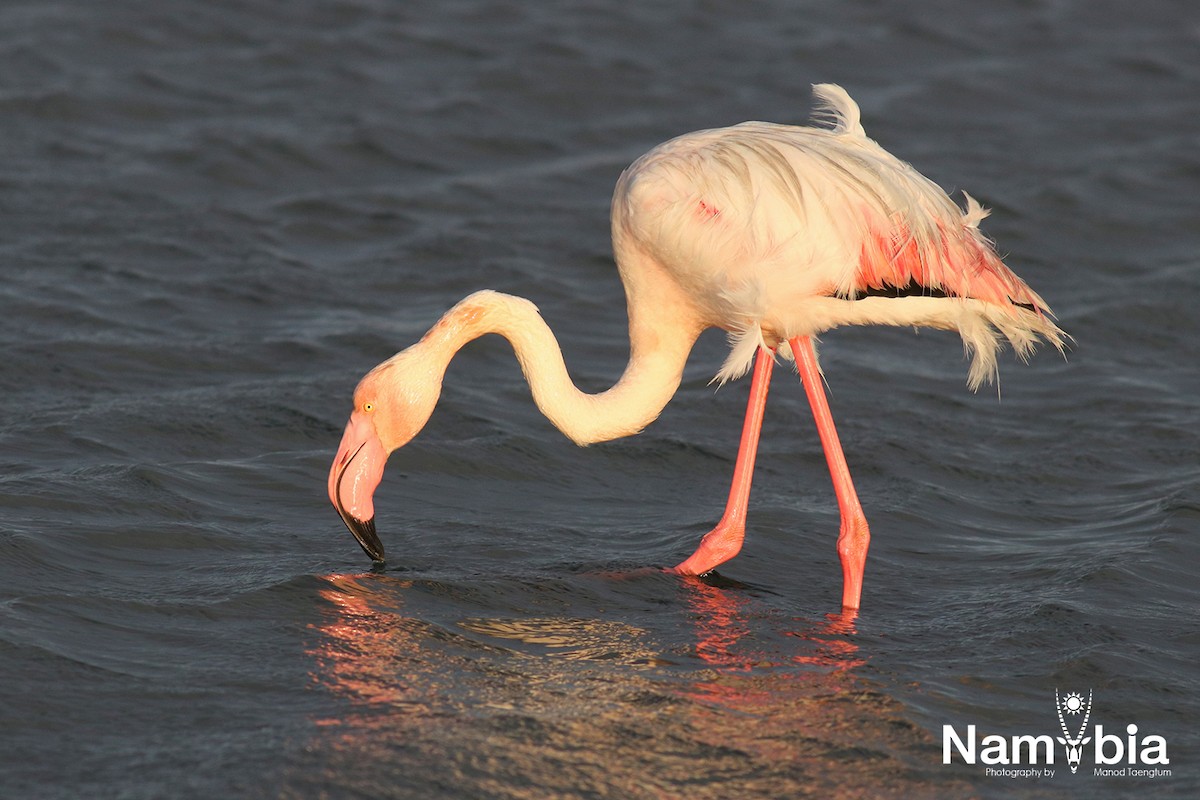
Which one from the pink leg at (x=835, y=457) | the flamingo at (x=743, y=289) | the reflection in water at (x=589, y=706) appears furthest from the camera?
the pink leg at (x=835, y=457)

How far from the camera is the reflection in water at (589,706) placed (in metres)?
5.23

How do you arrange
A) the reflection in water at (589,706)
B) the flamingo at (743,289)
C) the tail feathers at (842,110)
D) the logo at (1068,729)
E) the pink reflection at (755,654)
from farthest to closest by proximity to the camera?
the tail feathers at (842,110)
the flamingo at (743,289)
the pink reflection at (755,654)
the logo at (1068,729)
the reflection in water at (589,706)

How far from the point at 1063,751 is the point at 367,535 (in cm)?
299

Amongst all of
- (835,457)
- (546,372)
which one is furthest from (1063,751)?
(546,372)

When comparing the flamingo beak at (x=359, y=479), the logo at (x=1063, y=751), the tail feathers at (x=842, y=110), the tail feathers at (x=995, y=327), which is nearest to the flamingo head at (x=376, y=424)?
the flamingo beak at (x=359, y=479)

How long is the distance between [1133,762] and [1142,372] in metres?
5.54

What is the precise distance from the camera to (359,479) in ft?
23.2

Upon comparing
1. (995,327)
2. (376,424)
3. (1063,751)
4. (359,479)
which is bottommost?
(1063,751)

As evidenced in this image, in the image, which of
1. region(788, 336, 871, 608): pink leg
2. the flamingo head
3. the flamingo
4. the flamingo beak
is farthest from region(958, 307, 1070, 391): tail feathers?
the flamingo beak

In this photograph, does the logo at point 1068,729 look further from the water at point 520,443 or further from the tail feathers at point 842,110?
the tail feathers at point 842,110

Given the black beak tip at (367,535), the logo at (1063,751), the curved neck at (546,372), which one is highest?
the curved neck at (546,372)

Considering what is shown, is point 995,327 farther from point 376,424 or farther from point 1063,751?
point 376,424

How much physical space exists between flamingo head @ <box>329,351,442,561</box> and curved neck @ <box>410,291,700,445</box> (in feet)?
0.50

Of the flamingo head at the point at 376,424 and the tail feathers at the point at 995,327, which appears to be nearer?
the flamingo head at the point at 376,424
